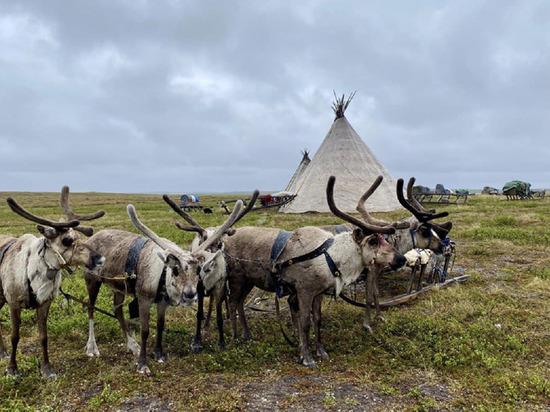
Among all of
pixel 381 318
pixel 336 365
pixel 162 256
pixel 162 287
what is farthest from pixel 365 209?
pixel 162 287

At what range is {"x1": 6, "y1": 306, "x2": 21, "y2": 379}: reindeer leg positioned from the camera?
4.90m

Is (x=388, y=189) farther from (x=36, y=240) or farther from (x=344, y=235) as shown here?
(x=36, y=240)

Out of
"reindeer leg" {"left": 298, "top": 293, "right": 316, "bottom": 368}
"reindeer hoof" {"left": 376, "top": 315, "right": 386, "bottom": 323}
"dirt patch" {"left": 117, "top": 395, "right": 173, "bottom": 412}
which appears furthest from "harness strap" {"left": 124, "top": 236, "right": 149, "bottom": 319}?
"reindeer hoof" {"left": 376, "top": 315, "right": 386, "bottom": 323}

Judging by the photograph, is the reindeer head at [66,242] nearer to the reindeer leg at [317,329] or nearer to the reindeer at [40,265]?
the reindeer at [40,265]

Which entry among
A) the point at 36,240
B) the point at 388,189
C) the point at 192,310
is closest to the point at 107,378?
the point at 36,240

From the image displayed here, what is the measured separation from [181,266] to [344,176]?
21.6 m

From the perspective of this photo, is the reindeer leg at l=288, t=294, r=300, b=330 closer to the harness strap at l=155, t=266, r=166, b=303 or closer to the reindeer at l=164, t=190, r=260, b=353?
the reindeer at l=164, t=190, r=260, b=353

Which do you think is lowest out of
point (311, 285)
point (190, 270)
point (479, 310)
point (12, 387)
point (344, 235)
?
point (12, 387)

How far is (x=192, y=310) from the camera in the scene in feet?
26.8

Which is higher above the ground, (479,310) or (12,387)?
(479,310)

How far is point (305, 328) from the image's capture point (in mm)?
5656

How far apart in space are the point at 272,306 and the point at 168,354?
132 inches

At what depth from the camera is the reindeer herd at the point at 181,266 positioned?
4.85m

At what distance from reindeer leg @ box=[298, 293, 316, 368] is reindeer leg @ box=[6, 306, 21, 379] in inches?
168
